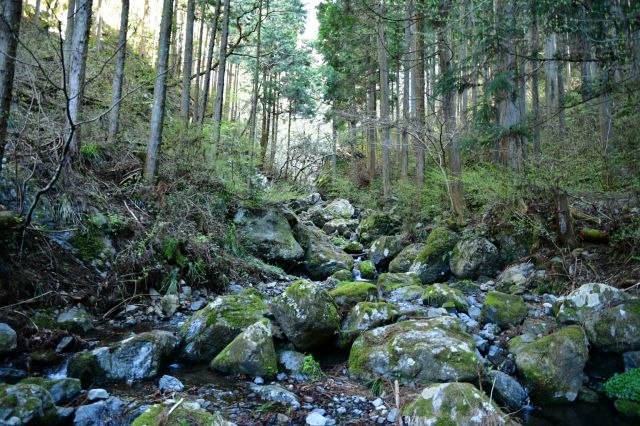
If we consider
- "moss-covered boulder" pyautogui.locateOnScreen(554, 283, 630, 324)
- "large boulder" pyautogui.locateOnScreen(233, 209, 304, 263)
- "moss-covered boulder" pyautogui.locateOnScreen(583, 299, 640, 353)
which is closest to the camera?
"moss-covered boulder" pyautogui.locateOnScreen(583, 299, 640, 353)

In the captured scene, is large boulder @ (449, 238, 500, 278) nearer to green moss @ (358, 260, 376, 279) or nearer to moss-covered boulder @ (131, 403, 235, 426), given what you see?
green moss @ (358, 260, 376, 279)

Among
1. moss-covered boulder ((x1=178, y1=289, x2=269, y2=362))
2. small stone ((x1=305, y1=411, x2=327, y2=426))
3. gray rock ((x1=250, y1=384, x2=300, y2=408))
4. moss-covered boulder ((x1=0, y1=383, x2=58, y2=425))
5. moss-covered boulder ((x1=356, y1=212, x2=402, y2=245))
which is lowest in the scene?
small stone ((x1=305, y1=411, x2=327, y2=426))

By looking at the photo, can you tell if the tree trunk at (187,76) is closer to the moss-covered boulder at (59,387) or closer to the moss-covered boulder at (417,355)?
the moss-covered boulder at (59,387)

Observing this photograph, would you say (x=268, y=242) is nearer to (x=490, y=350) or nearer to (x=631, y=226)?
(x=490, y=350)

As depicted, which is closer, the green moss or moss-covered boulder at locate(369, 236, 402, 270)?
the green moss

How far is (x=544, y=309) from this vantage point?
6586 millimetres

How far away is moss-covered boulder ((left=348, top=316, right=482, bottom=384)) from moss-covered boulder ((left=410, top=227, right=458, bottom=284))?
4776mm

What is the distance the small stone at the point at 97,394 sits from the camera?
Result: 3913 millimetres

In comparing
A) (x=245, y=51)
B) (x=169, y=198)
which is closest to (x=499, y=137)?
(x=169, y=198)

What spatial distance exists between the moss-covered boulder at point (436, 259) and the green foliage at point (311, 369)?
217 inches

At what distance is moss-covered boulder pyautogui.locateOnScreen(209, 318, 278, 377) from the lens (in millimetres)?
4859

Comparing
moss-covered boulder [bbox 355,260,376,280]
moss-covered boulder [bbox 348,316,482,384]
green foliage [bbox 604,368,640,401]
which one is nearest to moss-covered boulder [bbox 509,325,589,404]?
green foliage [bbox 604,368,640,401]

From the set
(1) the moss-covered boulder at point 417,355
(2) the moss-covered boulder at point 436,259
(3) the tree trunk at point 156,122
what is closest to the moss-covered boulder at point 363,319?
(1) the moss-covered boulder at point 417,355

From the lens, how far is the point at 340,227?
54.4ft
